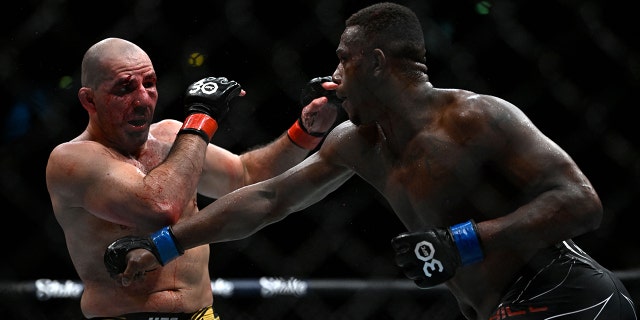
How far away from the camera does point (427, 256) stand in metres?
1.75

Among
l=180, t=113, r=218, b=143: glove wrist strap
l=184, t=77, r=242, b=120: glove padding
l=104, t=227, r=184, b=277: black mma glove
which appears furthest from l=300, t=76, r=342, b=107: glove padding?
l=104, t=227, r=184, b=277: black mma glove

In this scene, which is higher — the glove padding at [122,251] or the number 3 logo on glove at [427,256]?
the number 3 logo on glove at [427,256]

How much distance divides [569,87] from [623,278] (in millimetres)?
1038

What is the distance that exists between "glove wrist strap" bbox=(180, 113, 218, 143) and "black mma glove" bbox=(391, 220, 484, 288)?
0.79 metres

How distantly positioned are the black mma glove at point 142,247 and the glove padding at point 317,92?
768 mm

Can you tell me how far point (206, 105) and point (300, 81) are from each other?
1.58 metres

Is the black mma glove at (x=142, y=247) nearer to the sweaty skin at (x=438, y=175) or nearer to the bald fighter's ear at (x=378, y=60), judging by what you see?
the sweaty skin at (x=438, y=175)

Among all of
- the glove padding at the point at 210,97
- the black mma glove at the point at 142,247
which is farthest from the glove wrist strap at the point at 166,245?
the glove padding at the point at 210,97

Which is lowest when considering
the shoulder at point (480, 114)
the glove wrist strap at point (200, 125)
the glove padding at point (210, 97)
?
the glove wrist strap at point (200, 125)

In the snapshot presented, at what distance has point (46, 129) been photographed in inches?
143

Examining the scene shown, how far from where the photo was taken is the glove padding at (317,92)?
8.36 feet

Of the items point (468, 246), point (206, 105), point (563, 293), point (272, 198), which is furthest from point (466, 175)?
point (206, 105)

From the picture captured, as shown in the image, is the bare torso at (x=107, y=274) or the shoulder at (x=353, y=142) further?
the bare torso at (x=107, y=274)

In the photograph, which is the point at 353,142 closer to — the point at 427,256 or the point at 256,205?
the point at 256,205
